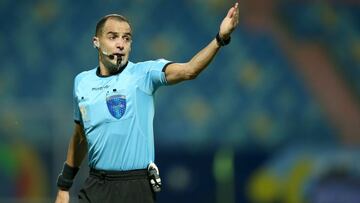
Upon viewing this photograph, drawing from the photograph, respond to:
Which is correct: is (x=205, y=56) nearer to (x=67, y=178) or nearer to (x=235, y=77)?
(x=67, y=178)

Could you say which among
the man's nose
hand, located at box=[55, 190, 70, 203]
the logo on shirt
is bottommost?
hand, located at box=[55, 190, 70, 203]

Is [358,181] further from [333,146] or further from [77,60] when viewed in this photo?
[77,60]

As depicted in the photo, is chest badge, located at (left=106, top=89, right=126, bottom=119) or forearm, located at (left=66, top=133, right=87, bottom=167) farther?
forearm, located at (left=66, top=133, right=87, bottom=167)

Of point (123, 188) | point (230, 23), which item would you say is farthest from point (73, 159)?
point (230, 23)

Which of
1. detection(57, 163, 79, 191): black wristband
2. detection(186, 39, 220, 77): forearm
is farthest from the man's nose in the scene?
detection(57, 163, 79, 191): black wristband

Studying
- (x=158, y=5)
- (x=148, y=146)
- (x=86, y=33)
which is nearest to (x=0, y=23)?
(x=86, y=33)

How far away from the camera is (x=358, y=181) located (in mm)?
8359

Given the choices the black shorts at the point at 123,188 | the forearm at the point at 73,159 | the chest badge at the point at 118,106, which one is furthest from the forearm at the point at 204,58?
the forearm at the point at 73,159

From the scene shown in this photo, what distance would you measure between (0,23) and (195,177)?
2.49 m

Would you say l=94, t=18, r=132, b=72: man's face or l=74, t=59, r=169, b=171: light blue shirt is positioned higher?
l=94, t=18, r=132, b=72: man's face

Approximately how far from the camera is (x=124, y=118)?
403 cm

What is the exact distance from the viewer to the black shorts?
13.2ft

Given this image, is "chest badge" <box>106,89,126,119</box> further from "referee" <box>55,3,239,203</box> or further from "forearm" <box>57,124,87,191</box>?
"forearm" <box>57,124,87,191</box>

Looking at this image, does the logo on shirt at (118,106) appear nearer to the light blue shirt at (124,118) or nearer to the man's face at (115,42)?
the light blue shirt at (124,118)
